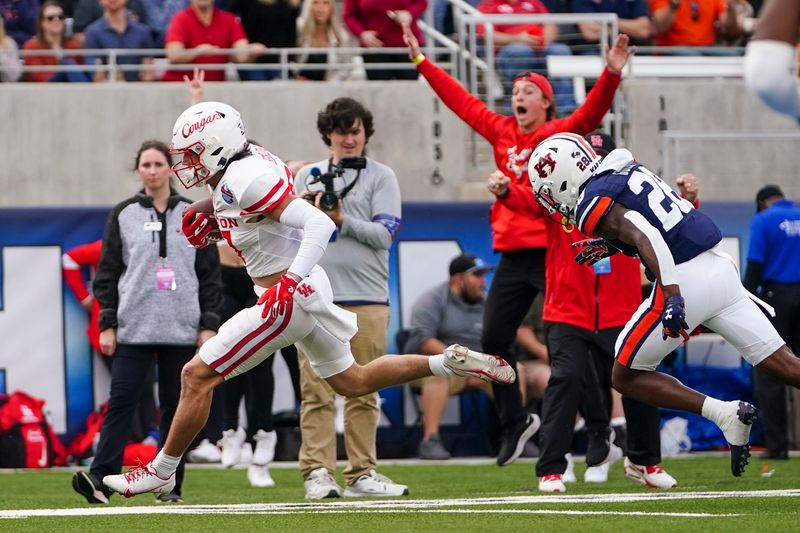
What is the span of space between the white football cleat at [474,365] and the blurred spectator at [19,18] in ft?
25.2

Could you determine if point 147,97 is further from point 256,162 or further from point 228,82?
point 256,162

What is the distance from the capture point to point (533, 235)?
9250 millimetres

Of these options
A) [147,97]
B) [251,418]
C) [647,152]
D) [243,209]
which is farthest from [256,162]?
[647,152]

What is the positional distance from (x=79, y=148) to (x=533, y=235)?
5235 millimetres

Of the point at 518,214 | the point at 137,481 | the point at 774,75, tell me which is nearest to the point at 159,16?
the point at 518,214

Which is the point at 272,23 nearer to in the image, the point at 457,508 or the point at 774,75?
the point at 457,508

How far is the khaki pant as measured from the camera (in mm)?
8844

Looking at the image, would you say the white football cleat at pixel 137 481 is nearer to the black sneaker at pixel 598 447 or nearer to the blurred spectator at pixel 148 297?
the blurred spectator at pixel 148 297

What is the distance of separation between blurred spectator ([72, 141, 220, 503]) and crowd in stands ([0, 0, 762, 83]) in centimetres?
448

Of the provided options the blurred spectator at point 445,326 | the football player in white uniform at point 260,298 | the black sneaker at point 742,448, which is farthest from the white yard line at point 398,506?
the blurred spectator at point 445,326

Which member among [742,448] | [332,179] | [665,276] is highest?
[332,179]

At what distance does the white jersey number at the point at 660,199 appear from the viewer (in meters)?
7.37

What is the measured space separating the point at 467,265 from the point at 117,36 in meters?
3.91

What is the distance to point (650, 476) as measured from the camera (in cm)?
898
